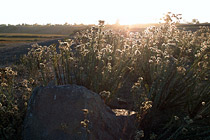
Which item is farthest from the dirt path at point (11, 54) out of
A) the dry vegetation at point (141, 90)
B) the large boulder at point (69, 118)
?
the large boulder at point (69, 118)

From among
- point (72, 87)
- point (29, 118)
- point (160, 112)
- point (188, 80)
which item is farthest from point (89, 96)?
point (188, 80)

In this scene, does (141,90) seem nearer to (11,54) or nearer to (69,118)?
(69,118)

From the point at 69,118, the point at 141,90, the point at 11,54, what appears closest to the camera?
the point at 69,118

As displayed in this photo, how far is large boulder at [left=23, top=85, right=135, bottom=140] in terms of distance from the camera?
2.01 m

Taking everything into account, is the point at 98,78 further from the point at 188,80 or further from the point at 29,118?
the point at 188,80

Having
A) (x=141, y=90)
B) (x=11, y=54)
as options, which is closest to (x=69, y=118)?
(x=141, y=90)

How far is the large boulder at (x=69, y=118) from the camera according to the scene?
6.58ft

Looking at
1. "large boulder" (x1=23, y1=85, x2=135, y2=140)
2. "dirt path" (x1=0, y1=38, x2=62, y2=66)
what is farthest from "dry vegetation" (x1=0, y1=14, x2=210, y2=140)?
"dirt path" (x1=0, y1=38, x2=62, y2=66)

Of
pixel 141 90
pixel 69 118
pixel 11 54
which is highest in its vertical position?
pixel 141 90

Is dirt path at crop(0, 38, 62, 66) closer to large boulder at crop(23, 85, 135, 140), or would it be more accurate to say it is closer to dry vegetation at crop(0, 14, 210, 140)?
dry vegetation at crop(0, 14, 210, 140)

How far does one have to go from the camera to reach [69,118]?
2.10 m

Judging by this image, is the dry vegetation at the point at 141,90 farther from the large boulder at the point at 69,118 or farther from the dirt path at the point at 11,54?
the dirt path at the point at 11,54

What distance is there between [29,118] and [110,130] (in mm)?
915

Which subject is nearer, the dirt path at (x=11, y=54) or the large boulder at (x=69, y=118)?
the large boulder at (x=69, y=118)
